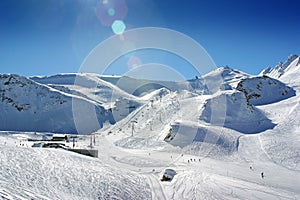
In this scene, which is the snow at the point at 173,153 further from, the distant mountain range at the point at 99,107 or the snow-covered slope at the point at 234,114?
the distant mountain range at the point at 99,107

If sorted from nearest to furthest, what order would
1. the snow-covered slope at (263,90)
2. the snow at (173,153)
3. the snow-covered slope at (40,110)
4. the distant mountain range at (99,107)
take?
the snow at (173,153), the distant mountain range at (99,107), the snow-covered slope at (263,90), the snow-covered slope at (40,110)

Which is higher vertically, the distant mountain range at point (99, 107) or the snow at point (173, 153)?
the distant mountain range at point (99, 107)

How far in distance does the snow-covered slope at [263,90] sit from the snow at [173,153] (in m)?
0.33

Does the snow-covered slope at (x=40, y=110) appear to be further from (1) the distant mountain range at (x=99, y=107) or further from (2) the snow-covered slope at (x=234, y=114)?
(2) the snow-covered slope at (x=234, y=114)

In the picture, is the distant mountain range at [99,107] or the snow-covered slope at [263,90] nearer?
the distant mountain range at [99,107]

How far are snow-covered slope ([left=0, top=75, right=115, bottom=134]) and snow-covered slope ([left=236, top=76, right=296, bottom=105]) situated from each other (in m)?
53.4

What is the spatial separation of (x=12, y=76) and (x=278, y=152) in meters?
118

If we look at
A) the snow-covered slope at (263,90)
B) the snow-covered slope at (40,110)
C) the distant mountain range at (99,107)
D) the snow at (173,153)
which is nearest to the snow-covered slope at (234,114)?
the distant mountain range at (99,107)

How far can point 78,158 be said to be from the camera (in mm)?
31406

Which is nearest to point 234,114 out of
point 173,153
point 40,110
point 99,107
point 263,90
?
point 173,153

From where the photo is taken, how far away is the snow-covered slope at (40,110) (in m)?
105

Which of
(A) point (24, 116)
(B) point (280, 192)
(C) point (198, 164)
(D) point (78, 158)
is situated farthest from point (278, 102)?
(A) point (24, 116)

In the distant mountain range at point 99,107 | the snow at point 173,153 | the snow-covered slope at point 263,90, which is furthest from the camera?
the snow-covered slope at point 263,90

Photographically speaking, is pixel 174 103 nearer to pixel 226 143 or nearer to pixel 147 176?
pixel 226 143
